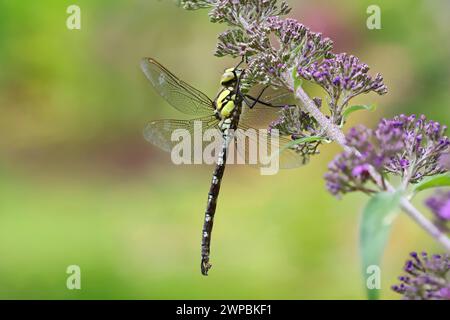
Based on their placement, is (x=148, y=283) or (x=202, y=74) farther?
(x=202, y=74)

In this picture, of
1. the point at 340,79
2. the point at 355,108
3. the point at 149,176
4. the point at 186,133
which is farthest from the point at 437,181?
the point at 149,176

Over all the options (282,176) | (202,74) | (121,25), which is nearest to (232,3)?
(282,176)

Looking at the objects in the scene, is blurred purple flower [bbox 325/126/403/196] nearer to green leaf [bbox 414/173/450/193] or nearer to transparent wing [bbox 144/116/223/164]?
green leaf [bbox 414/173/450/193]

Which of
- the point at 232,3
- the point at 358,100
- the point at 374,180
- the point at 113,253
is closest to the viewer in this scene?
the point at 374,180

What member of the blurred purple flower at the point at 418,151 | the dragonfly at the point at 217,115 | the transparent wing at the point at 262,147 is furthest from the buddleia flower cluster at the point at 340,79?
the transparent wing at the point at 262,147

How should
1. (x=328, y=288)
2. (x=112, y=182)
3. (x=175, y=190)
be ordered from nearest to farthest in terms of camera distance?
(x=328, y=288) < (x=175, y=190) < (x=112, y=182)

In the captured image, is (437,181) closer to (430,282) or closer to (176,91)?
(430,282)

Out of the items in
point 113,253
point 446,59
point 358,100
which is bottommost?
point 113,253

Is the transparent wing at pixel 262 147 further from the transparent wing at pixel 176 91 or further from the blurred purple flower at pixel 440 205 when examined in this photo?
the blurred purple flower at pixel 440 205

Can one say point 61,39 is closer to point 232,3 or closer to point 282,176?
point 282,176
